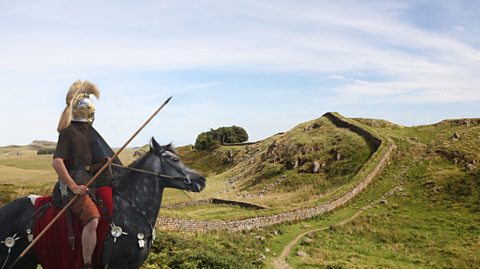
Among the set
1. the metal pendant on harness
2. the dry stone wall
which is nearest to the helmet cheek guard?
the metal pendant on harness

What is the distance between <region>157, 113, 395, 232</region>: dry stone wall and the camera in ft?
95.5

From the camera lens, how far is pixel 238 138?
12112 cm

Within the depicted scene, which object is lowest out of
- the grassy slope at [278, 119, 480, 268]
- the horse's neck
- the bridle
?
the grassy slope at [278, 119, 480, 268]

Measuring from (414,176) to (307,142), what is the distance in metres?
19.6

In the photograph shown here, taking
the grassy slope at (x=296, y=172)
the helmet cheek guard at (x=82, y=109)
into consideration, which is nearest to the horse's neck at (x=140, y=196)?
the helmet cheek guard at (x=82, y=109)

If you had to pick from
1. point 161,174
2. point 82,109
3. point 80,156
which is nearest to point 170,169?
point 161,174

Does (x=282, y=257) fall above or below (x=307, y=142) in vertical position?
below

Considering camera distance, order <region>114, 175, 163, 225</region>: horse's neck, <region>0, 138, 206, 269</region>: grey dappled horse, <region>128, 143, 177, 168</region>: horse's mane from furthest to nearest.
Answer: <region>128, 143, 177, 168</region>: horse's mane < <region>114, 175, 163, 225</region>: horse's neck < <region>0, 138, 206, 269</region>: grey dappled horse

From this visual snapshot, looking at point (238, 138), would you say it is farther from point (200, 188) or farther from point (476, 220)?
point (200, 188)

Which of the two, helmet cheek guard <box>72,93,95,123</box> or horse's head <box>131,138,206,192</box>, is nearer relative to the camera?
helmet cheek guard <box>72,93,95,123</box>

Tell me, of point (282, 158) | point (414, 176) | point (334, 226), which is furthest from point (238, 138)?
point (334, 226)

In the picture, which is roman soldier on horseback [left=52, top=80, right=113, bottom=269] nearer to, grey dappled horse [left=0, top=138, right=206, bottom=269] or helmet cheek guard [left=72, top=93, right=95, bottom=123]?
helmet cheek guard [left=72, top=93, right=95, bottom=123]

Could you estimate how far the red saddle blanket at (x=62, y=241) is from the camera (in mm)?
7340

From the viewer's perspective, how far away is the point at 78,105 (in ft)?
25.1
